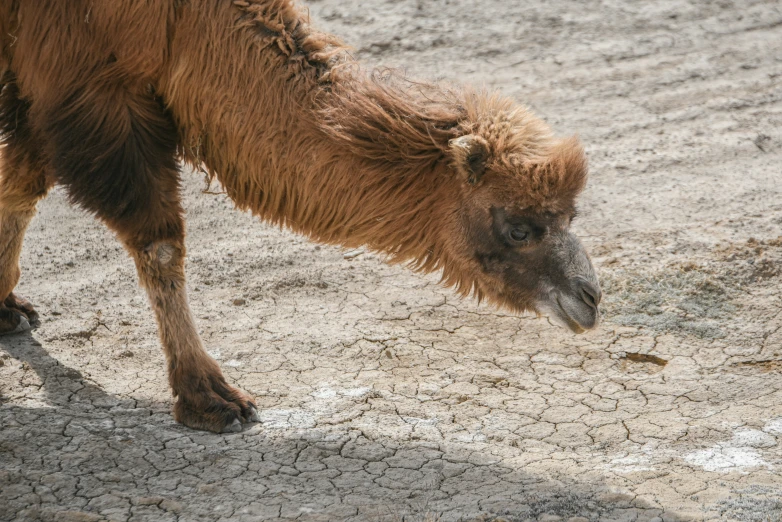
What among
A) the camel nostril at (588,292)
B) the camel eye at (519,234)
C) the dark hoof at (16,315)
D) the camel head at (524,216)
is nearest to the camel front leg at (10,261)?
the dark hoof at (16,315)

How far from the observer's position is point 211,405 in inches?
212

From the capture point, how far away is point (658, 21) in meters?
10.7

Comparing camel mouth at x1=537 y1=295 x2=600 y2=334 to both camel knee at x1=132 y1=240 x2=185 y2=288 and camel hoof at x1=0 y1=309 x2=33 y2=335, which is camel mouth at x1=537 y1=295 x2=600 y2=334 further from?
camel hoof at x1=0 y1=309 x2=33 y2=335

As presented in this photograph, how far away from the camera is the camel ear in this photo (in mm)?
4863

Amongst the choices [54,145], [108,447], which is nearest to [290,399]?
[108,447]

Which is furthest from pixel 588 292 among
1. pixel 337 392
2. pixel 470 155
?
pixel 337 392

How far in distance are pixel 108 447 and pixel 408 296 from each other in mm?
2416

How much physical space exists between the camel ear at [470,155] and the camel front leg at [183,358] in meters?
1.60

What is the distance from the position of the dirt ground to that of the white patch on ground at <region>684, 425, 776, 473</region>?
1 cm

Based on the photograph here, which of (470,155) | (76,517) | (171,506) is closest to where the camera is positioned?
(76,517)

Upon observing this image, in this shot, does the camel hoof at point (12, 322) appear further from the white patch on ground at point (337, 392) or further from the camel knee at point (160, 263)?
the white patch on ground at point (337, 392)

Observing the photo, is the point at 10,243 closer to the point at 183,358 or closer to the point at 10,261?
the point at 10,261

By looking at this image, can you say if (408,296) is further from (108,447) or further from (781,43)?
(781,43)

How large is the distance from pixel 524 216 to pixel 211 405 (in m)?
1.92
